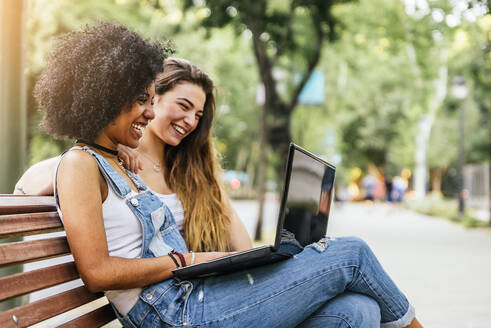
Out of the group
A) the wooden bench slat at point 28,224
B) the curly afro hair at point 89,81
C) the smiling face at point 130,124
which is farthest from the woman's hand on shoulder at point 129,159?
the wooden bench slat at point 28,224

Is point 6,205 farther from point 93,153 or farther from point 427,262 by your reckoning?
point 427,262

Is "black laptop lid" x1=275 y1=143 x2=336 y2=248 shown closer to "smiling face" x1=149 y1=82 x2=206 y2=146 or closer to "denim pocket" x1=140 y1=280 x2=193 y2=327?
"denim pocket" x1=140 y1=280 x2=193 y2=327

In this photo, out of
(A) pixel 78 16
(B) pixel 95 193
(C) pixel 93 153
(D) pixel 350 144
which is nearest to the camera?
(B) pixel 95 193

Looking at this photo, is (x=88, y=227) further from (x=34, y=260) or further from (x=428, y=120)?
(x=428, y=120)

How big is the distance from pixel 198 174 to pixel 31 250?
4.62 feet

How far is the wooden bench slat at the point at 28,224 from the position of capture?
6.26ft

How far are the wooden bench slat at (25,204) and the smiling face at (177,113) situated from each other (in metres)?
1.02

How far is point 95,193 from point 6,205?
1.04 feet

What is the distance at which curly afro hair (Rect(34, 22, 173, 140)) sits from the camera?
2.20 metres

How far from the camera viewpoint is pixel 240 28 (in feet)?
32.5

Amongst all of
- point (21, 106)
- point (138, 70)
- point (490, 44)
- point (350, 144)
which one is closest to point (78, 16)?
point (490, 44)

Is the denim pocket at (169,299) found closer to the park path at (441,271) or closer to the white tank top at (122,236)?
the white tank top at (122,236)

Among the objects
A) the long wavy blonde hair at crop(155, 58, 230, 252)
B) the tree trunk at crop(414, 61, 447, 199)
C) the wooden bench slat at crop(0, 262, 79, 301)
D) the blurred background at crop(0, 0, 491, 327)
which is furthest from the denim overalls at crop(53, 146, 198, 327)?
the tree trunk at crop(414, 61, 447, 199)

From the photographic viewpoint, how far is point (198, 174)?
3.25 metres
